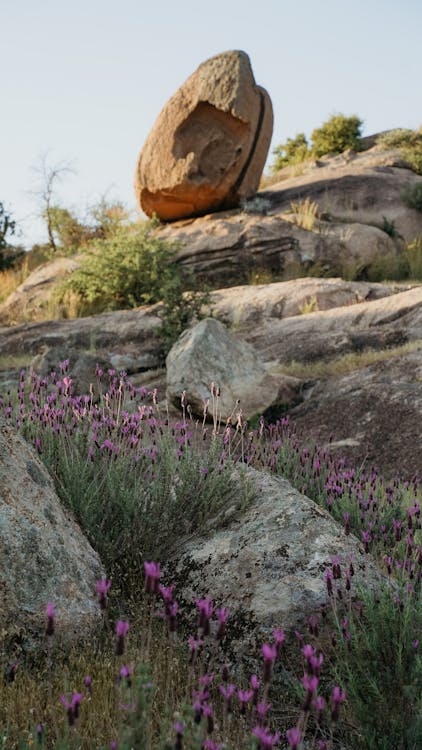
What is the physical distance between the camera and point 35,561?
2.55m

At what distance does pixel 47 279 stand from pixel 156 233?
322 cm

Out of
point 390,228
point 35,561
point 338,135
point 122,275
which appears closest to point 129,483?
point 35,561

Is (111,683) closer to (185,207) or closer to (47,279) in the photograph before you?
(47,279)

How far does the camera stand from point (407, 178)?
21.0 meters

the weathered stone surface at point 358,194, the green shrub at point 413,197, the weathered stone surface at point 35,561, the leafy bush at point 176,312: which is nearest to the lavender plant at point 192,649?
the weathered stone surface at point 35,561

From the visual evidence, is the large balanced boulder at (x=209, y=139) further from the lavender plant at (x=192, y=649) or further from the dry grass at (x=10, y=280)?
the lavender plant at (x=192, y=649)

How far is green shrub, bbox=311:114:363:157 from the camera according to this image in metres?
27.3

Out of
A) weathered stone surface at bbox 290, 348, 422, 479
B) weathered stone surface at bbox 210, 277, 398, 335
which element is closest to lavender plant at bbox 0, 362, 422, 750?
weathered stone surface at bbox 290, 348, 422, 479

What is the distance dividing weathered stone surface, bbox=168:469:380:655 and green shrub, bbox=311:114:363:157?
25.9 m

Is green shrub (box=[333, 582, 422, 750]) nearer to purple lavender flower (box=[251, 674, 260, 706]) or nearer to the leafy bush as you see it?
purple lavender flower (box=[251, 674, 260, 706])

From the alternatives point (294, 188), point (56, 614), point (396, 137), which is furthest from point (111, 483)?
point (396, 137)

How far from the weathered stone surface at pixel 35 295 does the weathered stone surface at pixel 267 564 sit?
13.3 m

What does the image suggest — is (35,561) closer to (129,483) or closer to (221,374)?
(129,483)

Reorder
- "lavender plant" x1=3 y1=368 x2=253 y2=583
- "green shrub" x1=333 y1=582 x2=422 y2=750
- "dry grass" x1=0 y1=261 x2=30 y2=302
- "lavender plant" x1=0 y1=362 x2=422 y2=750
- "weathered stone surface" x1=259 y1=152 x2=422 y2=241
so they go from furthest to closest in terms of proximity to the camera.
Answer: "dry grass" x1=0 y1=261 x2=30 y2=302, "weathered stone surface" x1=259 y1=152 x2=422 y2=241, "lavender plant" x1=3 y1=368 x2=253 y2=583, "green shrub" x1=333 y1=582 x2=422 y2=750, "lavender plant" x1=0 y1=362 x2=422 y2=750
